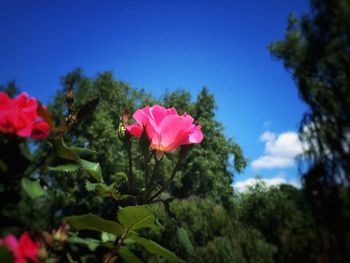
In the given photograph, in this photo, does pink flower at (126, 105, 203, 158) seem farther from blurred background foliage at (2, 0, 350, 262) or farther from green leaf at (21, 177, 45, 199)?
blurred background foliage at (2, 0, 350, 262)

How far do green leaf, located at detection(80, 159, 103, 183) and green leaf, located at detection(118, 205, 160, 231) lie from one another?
0.07 m

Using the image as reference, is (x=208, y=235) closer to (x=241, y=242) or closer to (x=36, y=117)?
(x=241, y=242)

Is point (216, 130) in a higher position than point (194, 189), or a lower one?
higher

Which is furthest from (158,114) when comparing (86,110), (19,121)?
(19,121)

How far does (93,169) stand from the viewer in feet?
1.54

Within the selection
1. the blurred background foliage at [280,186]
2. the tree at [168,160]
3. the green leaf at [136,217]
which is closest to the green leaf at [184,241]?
the green leaf at [136,217]

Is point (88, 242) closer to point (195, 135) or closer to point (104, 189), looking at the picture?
point (104, 189)

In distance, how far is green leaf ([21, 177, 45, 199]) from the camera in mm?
334

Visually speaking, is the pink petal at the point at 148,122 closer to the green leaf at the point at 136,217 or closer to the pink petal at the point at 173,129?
the pink petal at the point at 173,129

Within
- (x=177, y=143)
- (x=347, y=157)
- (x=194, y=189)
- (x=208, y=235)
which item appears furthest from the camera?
(x=194, y=189)

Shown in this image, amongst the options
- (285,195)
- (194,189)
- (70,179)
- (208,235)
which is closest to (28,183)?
(208,235)

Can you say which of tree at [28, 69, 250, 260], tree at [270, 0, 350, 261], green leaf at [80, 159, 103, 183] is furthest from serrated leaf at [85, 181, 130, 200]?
tree at [28, 69, 250, 260]

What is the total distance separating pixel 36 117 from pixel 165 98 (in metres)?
17.0

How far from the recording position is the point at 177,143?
60 centimetres
